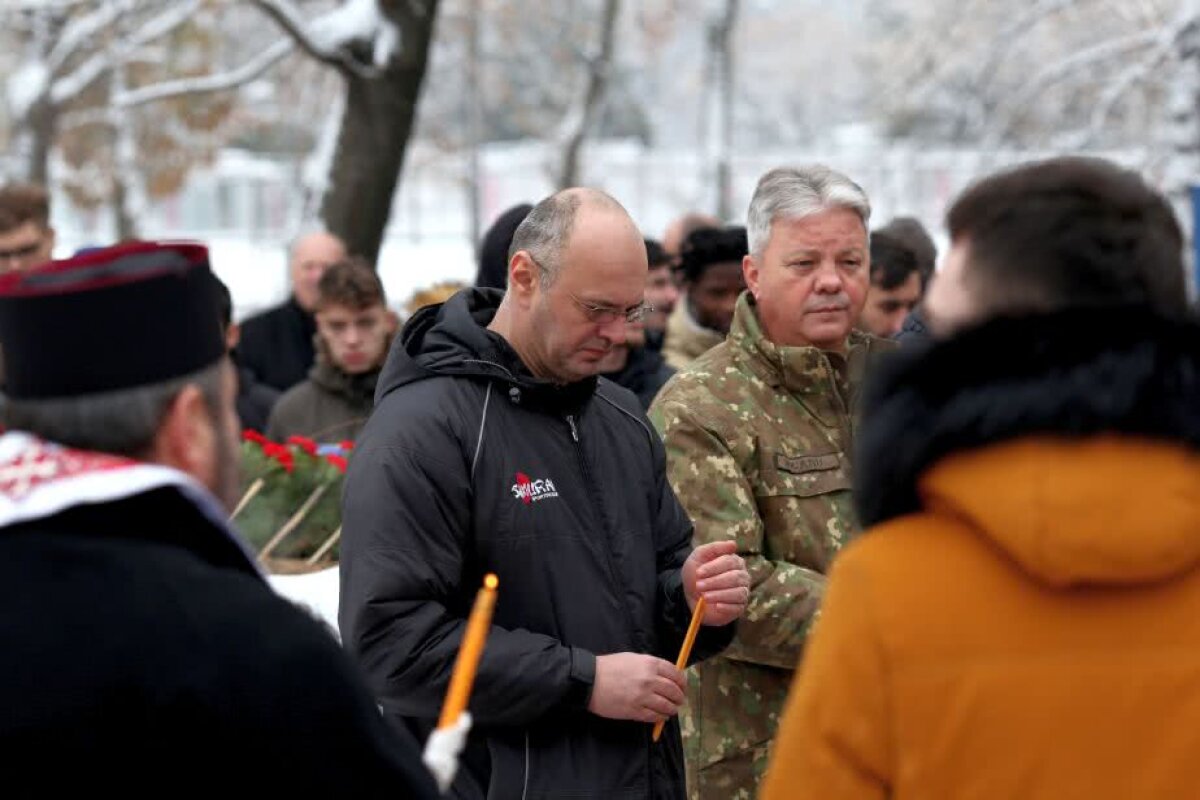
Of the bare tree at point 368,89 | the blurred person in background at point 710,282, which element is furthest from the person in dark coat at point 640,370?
the bare tree at point 368,89

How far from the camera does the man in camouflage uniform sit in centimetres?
429

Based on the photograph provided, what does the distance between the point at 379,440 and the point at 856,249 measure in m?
1.50

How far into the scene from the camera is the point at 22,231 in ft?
22.8

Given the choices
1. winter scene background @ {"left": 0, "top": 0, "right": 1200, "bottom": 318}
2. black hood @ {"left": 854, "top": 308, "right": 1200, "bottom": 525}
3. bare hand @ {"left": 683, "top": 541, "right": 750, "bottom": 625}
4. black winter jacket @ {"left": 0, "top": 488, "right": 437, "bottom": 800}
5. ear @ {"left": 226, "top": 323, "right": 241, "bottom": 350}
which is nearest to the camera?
black winter jacket @ {"left": 0, "top": 488, "right": 437, "bottom": 800}

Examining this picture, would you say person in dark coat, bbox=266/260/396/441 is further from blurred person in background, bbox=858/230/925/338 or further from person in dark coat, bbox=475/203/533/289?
blurred person in background, bbox=858/230/925/338

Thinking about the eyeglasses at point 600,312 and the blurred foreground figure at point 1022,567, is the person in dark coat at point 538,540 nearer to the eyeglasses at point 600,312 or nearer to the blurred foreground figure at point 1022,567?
the eyeglasses at point 600,312

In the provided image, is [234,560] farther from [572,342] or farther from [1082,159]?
[572,342]

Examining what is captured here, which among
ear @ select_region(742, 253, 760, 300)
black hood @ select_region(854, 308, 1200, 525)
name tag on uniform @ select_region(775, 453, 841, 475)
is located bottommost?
name tag on uniform @ select_region(775, 453, 841, 475)

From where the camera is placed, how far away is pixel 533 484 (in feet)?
12.6

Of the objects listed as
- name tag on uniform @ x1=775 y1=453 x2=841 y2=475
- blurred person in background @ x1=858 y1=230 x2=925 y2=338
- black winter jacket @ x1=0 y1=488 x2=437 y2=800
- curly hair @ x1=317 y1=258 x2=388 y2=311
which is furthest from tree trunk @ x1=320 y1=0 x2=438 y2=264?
black winter jacket @ x1=0 y1=488 x2=437 y2=800

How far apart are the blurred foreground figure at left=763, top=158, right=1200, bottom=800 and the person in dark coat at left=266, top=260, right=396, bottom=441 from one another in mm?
4827

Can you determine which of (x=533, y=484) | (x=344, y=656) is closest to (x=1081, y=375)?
(x=344, y=656)

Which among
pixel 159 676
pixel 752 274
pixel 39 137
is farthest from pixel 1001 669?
Result: pixel 39 137

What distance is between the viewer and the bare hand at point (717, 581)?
376 cm
